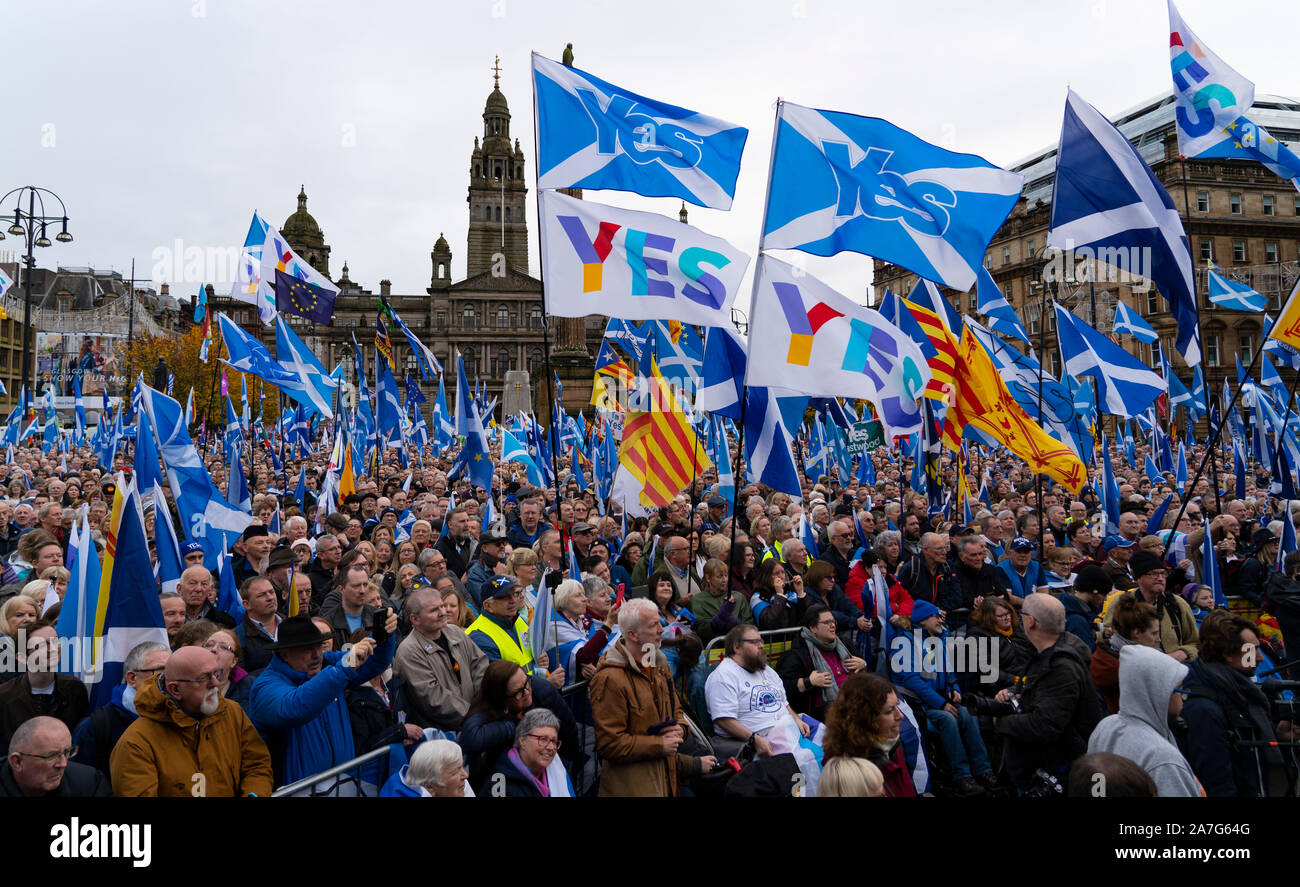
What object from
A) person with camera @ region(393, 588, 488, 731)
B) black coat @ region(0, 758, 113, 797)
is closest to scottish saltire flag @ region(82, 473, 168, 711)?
black coat @ region(0, 758, 113, 797)

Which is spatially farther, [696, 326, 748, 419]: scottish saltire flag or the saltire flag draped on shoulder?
[696, 326, 748, 419]: scottish saltire flag

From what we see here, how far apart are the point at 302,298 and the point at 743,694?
13.9 metres

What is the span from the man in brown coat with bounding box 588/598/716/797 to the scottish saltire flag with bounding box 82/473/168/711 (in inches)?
98.7

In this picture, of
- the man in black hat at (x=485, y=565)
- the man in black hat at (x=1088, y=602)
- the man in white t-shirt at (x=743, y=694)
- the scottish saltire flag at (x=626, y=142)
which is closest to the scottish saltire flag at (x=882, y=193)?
the scottish saltire flag at (x=626, y=142)

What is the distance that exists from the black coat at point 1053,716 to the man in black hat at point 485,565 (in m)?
4.49

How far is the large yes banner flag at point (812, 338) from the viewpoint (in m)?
6.83

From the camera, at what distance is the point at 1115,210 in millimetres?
7523

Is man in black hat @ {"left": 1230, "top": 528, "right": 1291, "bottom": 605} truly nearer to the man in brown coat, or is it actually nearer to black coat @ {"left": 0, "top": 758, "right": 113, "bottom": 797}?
the man in brown coat

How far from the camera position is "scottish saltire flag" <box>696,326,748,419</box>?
10359 millimetres

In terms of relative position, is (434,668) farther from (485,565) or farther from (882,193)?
(882,193)

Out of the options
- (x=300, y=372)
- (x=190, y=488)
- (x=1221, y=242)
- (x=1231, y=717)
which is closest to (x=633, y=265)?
(x=1231, y=717)
